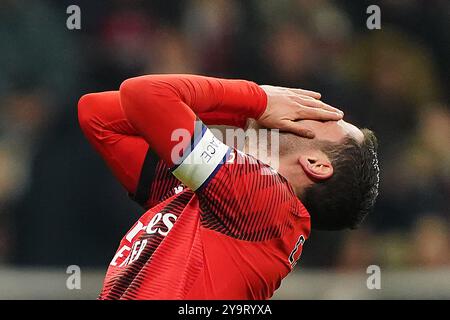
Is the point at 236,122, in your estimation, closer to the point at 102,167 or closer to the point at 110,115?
the point at 110,115

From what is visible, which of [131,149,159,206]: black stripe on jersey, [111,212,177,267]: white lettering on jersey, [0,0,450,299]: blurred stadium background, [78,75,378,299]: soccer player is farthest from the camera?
[0,0,450,299]: blurred stadium background

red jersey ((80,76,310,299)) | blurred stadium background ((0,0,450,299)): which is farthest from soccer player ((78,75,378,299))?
blurred stadium background ((0,0,450,299))

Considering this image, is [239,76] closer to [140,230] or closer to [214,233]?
[140,230]

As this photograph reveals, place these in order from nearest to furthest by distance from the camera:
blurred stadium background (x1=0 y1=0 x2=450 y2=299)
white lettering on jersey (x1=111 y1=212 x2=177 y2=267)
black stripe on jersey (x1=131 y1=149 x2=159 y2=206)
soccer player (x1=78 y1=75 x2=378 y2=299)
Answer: soccer player (x1=78 y1=75 x2=378 y2=299)
white lettering on jersey (x1=111 y1=212 x2=177 y2=267)
black stripe on jersey (x1=131 y1=149 x2=159 y2=206)
blurred stadium background (x1=0 y1=0 x2=450 y2=299)

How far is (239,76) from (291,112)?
2.61m

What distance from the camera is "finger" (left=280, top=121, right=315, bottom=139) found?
214cm

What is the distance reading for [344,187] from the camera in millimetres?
2184

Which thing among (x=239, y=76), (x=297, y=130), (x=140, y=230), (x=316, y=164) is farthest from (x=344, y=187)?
(x=239, y=76)

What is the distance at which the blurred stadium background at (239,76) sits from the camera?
443cm

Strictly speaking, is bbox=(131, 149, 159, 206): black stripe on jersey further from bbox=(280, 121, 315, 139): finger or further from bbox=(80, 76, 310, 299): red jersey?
bbox=(280, 121, 315, 139): finger

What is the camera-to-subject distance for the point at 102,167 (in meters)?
4.49

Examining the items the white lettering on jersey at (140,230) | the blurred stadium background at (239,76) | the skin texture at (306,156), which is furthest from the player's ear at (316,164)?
the blurred stadium background at (239,76)

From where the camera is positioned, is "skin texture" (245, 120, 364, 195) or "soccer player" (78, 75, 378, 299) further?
"skin texture" (245, 120, 364, 195)
